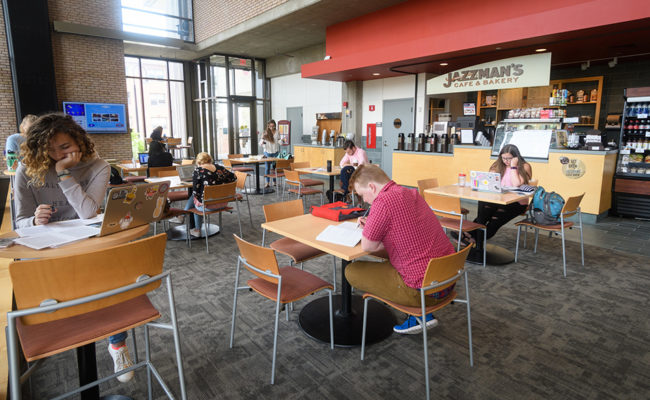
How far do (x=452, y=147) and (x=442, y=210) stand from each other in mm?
4275

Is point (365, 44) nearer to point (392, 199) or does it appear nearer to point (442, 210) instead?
point (442, 210)

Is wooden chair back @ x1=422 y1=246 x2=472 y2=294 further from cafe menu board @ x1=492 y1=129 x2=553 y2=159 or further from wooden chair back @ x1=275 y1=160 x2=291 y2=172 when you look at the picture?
wooden chair back @ x1=275 y1=160 x2=291 y2=172

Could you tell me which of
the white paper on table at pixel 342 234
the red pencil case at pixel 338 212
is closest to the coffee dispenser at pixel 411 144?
the red pencil case at pixel 338 212

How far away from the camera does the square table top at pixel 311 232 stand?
2.27 metres

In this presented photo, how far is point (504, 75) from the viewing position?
6766 millimetres

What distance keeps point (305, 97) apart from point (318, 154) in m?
3.16

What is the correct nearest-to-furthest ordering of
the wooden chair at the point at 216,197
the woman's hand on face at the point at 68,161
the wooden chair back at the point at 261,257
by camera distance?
the wooden chair back at the point at 261,257
the woman's hand on face at the point at 68,161
the wooden chair at the point at 216,197

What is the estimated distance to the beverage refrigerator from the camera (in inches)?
242

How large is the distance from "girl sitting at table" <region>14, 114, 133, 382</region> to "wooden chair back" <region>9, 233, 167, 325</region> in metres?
0.79

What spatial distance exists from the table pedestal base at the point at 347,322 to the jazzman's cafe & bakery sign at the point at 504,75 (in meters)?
5.31

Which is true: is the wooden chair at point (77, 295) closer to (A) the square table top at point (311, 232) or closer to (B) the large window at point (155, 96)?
(A) the square table top at point (311, 232)

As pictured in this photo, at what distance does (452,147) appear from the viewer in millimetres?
7910

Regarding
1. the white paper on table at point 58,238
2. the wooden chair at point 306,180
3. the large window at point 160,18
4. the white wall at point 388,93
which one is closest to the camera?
the white paper on table at point 58,238

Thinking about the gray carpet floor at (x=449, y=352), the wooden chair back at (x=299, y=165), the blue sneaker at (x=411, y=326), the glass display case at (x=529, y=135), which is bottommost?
the gray carpet floor at (x=449, y=352)
